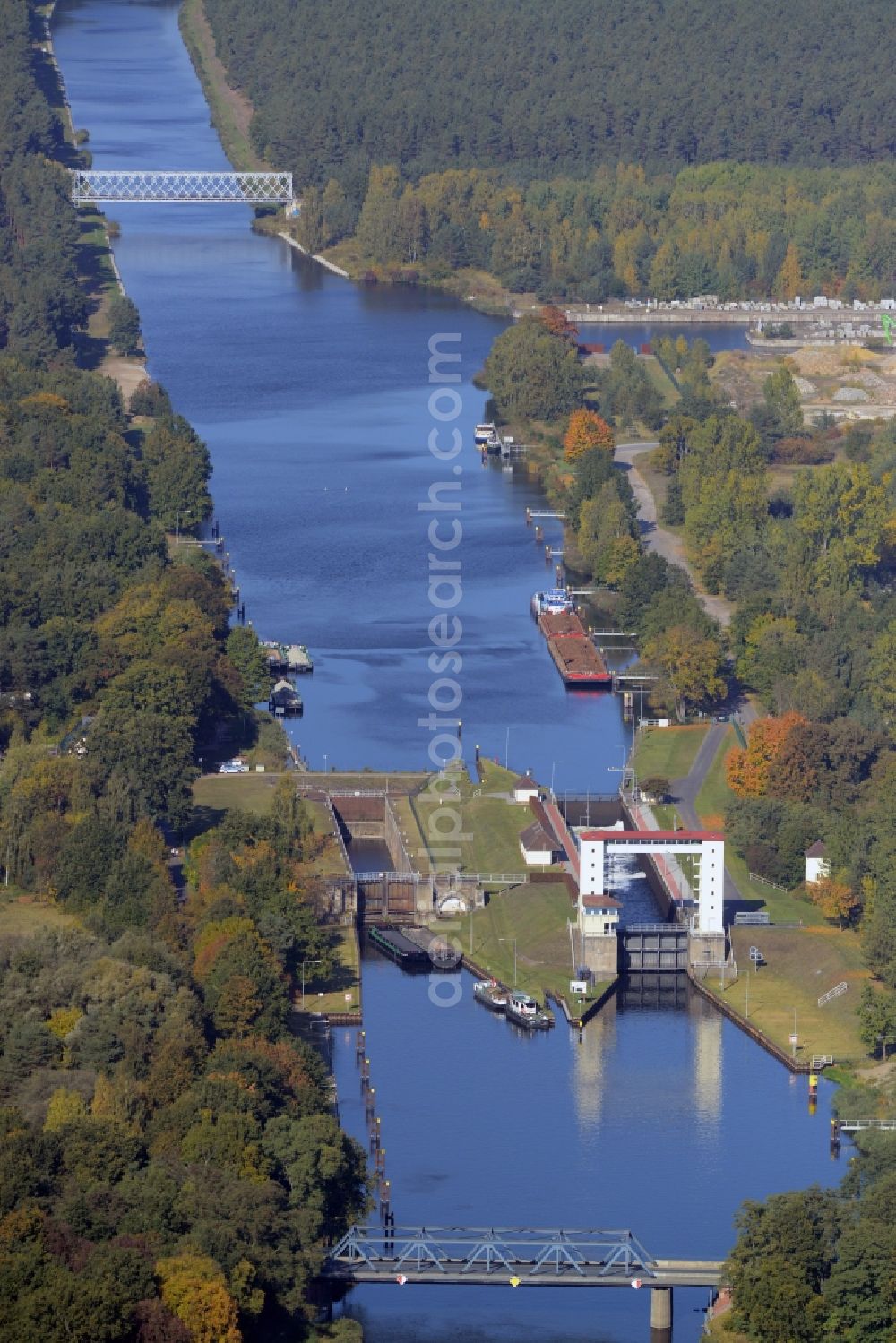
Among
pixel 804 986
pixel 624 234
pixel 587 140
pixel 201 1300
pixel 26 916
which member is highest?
pixel 587 140

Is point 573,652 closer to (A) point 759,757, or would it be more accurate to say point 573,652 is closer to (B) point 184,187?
(A) point 759,757

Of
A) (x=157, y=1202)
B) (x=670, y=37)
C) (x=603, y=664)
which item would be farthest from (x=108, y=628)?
(x=670, y=37)

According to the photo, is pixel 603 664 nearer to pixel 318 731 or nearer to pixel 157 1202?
pixel 318 731

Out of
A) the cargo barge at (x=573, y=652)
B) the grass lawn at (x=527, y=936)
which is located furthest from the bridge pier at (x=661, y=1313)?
the cargo barge at (x=573, y=652)

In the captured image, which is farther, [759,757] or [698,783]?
[698,783]

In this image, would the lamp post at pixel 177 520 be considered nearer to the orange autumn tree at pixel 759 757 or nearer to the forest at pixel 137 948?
the forest at pixel 137 948

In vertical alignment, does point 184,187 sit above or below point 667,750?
above

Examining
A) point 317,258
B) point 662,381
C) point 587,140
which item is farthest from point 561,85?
point 662,381
